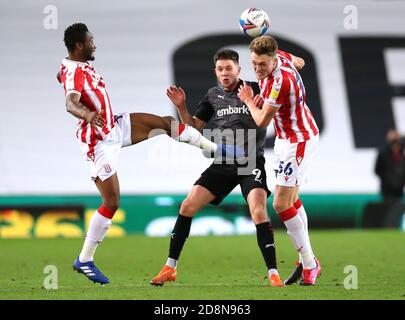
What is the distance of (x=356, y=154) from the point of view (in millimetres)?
19703

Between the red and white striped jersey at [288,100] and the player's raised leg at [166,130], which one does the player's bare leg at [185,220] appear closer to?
the player's raised leg at [166,130]

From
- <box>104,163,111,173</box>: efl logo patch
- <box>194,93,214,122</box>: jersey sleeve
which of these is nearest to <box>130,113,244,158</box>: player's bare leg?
<box>194,93,214,122</box>: jersey sleeve

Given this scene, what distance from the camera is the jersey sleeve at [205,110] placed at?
29.3 ft

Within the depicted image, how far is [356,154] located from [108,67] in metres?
5.48

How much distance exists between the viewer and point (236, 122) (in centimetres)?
859

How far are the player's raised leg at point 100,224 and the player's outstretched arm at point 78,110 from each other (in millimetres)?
577

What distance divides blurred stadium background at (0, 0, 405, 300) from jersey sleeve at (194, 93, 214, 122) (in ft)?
30.1

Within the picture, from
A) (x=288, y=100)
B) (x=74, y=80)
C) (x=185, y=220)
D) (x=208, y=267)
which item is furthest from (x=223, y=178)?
(x=208, y=267)

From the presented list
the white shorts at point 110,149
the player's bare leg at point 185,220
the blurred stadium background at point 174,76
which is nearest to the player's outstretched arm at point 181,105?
the white shorts at point 110,149

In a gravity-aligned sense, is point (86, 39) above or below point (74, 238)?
above

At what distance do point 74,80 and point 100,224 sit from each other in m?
1.32

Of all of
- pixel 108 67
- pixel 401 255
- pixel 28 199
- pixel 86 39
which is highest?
pixel 108 67
